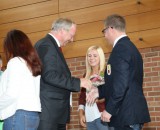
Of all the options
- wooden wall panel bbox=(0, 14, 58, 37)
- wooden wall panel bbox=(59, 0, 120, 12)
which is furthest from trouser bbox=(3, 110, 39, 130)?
wooden wall panel bbox=(0, 14, 58, 37)

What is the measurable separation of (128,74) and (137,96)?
20 centimetres

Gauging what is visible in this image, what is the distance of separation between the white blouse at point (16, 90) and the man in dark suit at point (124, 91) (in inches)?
25.6

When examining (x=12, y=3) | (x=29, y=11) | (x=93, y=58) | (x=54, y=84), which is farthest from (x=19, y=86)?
(x=12, y=3)

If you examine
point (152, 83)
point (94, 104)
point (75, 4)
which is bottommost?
point (94, 104)

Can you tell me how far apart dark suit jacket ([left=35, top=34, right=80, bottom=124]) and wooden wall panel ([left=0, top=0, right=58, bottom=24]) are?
101 inches

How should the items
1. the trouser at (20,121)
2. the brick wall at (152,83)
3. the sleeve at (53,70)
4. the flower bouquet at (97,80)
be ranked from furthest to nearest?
1. the brick wall at (152,83)
2. the flower bouquet at (97,80)
3. the sleeve at (53,70)
4. the trouser at (20,121)

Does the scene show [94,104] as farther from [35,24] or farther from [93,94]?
[35,24]

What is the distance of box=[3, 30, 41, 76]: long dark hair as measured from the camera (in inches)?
114

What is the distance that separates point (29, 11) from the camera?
19.8 ft

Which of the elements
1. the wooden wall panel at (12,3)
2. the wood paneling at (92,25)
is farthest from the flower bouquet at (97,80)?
the wooden wall panel at (12,3)

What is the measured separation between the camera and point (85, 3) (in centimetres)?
557

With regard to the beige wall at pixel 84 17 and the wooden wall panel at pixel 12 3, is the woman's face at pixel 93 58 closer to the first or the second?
the beige wall at pixel 84 17

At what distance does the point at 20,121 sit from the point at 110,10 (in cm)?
291

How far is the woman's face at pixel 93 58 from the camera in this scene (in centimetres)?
442
